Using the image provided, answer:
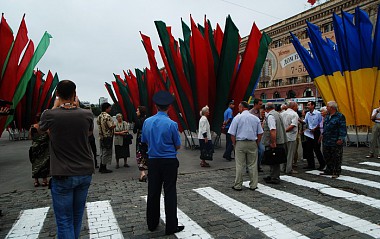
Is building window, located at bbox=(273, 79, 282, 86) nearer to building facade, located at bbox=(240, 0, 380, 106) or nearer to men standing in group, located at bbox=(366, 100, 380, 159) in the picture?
building facade, located at bbox=(240, 0, 380, 106)

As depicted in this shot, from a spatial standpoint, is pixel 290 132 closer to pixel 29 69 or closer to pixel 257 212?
pixel 257 212

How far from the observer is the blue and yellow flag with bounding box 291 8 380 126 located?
1088 cm

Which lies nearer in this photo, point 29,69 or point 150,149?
point 150,149

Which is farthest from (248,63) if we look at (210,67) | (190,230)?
(190,230)

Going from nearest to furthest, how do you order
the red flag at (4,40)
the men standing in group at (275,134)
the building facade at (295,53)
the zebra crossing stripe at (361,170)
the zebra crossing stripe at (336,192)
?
the zebra crossing stripe at (336,192), the men standing in group at (275,134), the zebra crossing stripe at (361,170), the red flag at (4,40), the building facade at (295,53)

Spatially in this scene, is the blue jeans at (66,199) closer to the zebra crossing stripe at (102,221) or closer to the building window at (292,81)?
the zebra crossing stripe at (102,221)

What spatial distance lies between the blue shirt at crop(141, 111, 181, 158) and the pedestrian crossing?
41.2 inches

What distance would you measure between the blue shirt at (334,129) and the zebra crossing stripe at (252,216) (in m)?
3.04

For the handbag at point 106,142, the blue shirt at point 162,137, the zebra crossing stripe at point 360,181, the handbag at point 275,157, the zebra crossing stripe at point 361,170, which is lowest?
the zebra crossing stripe at point 360,181

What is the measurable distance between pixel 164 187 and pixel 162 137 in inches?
25.7

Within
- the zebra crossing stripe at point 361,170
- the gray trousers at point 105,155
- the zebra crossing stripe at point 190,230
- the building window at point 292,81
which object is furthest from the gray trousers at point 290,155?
the building window at point 292,81

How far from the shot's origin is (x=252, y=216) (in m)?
3.98

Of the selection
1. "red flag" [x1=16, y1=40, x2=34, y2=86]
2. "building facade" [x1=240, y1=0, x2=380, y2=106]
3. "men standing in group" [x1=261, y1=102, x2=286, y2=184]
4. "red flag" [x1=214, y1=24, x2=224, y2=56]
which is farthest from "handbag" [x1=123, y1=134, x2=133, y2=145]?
"building facade" [x1=240, y1=0, x2=380, y2=106]

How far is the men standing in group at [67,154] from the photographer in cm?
259
